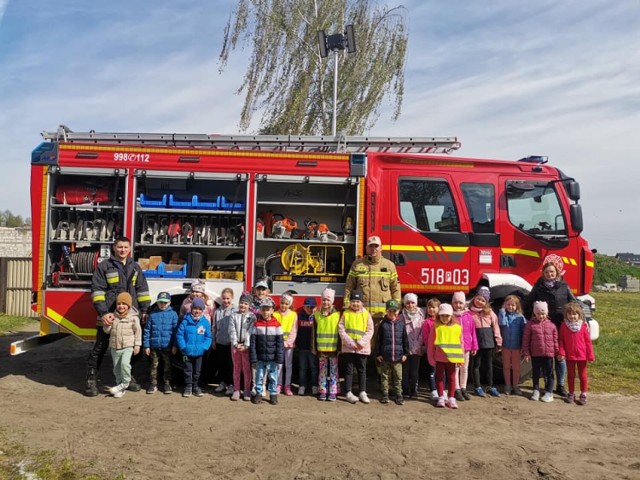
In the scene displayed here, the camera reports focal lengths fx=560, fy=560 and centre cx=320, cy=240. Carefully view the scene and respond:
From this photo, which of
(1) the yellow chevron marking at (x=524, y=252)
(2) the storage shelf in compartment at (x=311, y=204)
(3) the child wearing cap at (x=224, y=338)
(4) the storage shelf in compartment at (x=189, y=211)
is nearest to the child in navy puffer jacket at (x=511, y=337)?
(1) the yellow chevron marking at (x=524, y=252)

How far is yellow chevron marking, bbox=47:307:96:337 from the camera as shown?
7246 mm

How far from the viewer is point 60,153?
24.3 feet

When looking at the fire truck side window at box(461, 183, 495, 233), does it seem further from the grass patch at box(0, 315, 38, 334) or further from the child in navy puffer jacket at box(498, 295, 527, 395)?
the grass patch at box(0, 315, 38, 334)

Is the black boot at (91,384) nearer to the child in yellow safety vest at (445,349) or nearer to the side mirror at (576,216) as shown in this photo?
the child in yellow safety vest at (445,349)

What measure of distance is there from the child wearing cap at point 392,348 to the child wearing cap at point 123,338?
3015 millimetres

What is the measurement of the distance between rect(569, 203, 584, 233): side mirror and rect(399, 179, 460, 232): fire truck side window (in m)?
1.53

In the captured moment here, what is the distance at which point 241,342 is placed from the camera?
22.7ft

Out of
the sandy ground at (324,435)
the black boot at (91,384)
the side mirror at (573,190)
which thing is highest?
the side mirror at (573,190)

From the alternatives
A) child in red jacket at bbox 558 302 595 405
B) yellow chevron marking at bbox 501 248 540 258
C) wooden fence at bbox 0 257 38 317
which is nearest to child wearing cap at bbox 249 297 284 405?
yellow chevron marking at bbox 501 248 540 258

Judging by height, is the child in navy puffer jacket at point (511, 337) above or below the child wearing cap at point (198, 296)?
below

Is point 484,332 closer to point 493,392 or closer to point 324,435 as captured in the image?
point 493,392

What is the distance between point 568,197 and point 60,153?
6945mm

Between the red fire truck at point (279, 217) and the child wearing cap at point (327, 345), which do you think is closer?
the child wearing cap at point (327, 345)

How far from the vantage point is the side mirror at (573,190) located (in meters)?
7.61
